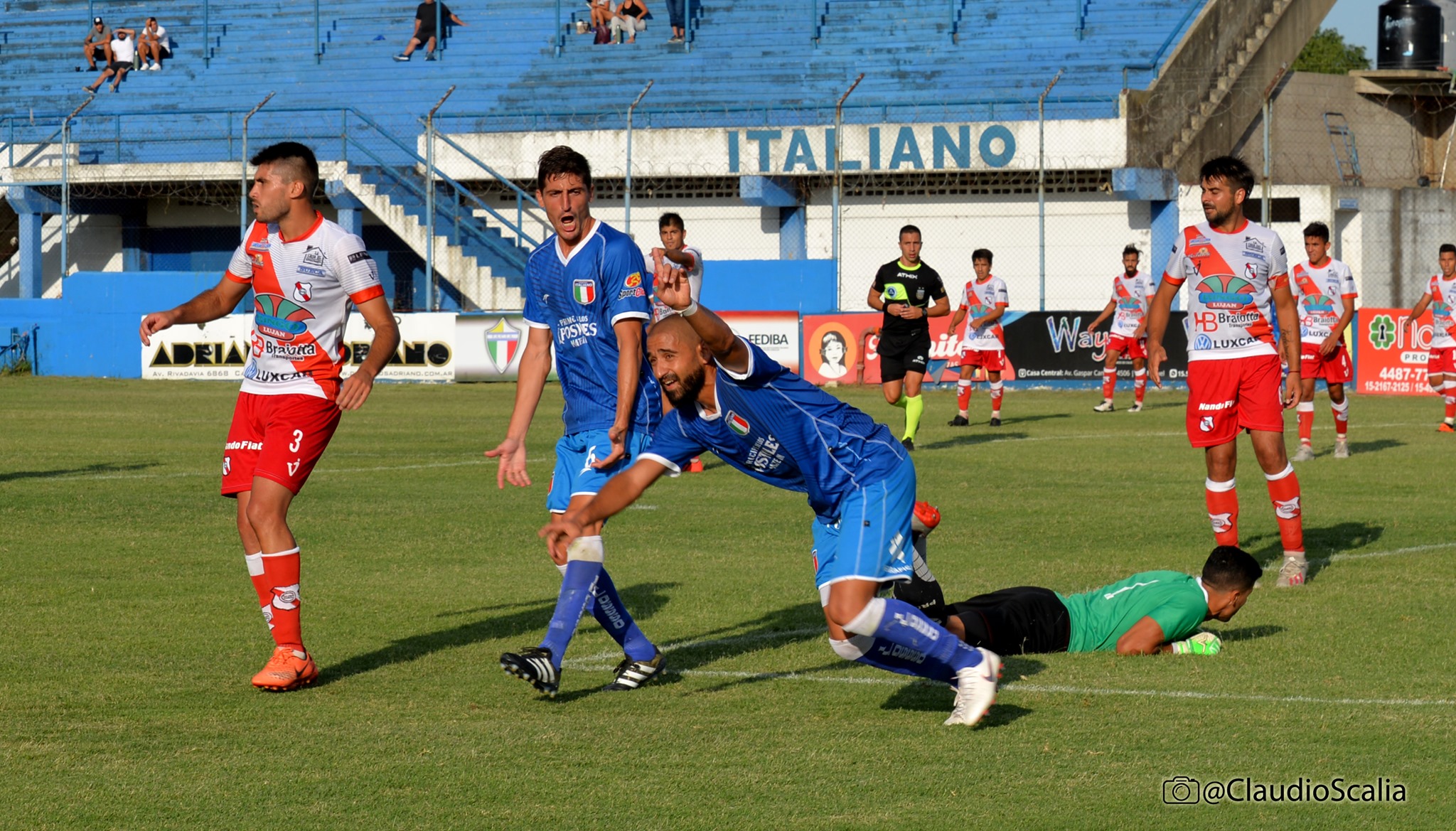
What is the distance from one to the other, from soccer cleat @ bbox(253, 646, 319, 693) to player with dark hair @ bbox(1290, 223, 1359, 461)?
40.4 ft

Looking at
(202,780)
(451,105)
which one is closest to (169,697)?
(202,780)

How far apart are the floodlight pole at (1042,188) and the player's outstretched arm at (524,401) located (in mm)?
21915

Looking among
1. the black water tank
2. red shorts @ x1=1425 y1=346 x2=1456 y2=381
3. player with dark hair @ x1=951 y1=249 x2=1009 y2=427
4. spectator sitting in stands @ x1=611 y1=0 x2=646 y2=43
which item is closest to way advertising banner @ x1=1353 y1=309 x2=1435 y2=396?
red shorts @ x1=1425 y1=346 x2=1456 y2=381

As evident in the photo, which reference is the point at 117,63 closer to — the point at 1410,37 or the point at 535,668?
the point at 1410,37

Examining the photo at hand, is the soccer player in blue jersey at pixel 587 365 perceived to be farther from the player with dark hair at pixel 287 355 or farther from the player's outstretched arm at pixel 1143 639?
the player's outstretched arm at pixel 1143 639

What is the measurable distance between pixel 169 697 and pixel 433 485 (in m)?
7.82

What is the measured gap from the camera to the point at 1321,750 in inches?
210

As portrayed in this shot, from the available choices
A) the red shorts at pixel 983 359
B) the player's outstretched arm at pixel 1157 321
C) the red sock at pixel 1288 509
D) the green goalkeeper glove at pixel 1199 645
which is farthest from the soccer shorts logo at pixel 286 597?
the red shorts at pixel 983 359

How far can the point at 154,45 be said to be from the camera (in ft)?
132

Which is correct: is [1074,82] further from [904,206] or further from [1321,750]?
[1321,750]

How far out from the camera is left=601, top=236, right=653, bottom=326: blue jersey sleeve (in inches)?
255

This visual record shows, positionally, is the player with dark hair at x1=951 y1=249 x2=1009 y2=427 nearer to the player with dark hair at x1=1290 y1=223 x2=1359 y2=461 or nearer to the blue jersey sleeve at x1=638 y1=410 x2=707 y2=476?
the player with dark hair at x1=1290 y1=223 x2=1359 y2=461

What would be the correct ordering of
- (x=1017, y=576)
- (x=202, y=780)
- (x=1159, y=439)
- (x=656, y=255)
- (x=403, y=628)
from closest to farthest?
(x=202, y=780), (x=656, y=255), (x=403, y=628), (x=1017, y=576), (x=1159, y=439)

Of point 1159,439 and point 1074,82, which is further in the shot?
point 1074,82
